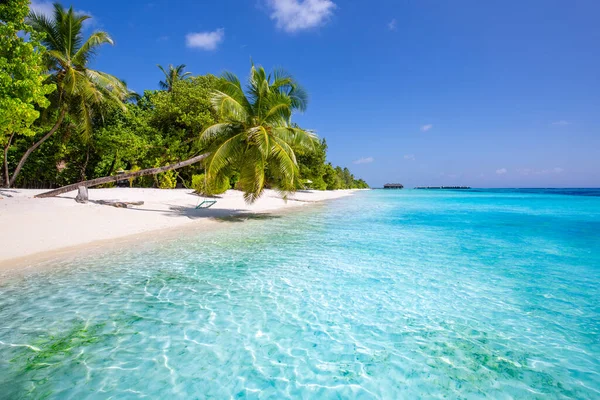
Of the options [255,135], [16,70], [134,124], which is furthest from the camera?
[134,124]

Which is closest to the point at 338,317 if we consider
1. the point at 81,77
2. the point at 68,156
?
the point at 81,77

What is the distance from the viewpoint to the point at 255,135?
12.2m

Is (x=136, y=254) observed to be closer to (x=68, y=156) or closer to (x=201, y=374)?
(x=201, y=374)

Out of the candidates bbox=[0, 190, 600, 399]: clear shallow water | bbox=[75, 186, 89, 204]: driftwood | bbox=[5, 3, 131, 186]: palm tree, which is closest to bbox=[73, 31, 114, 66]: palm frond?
bbox=[5, 3, 131, 186]: palm tree

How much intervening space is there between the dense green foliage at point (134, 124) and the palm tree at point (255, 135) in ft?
0.14

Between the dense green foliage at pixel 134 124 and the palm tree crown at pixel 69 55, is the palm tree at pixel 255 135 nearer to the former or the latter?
the dense green foliage at pixel 134 124

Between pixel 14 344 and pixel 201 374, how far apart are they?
216 cm

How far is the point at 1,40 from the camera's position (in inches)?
358

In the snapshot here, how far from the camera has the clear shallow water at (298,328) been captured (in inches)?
103

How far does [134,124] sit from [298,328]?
23361mm

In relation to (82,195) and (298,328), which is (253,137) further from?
(298,328)

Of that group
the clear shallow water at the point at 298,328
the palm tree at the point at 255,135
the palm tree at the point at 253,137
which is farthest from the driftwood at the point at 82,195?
the clear shallow water at the point at 298,328

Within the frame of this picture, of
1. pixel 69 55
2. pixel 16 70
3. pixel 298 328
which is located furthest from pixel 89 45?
pixel 298 328

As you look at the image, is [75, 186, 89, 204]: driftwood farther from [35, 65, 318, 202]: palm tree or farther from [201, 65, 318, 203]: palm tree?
[201, 65, 318, 203]: palm tree
